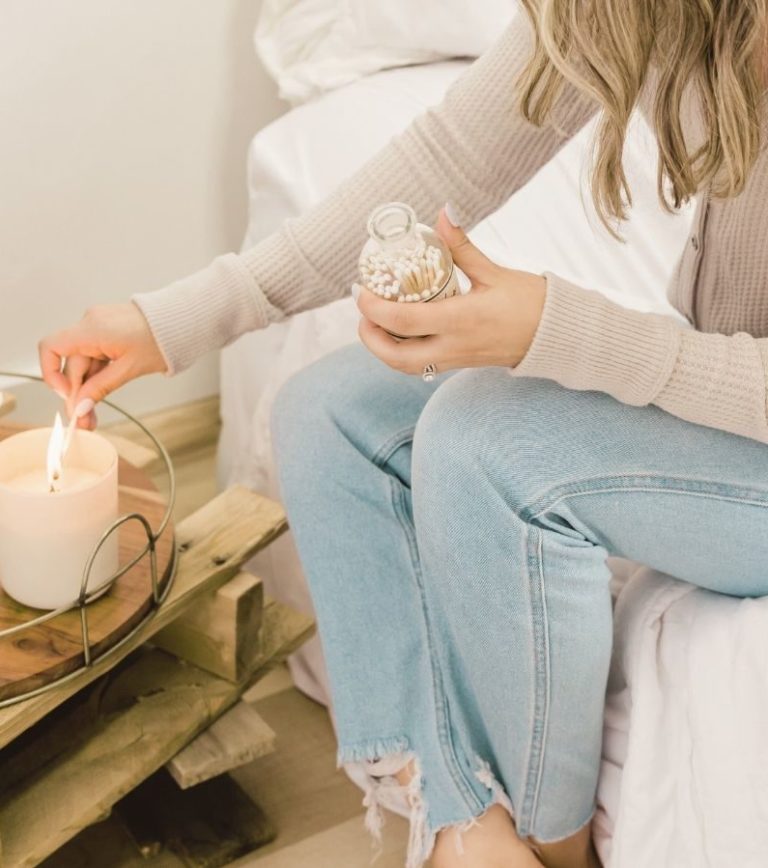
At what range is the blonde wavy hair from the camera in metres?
0.74

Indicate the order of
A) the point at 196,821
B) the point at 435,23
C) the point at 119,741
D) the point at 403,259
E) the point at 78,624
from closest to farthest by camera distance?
the point at 403,259 → the point at 78,624 → the point at 119,741 → the point at 196,821 → the point at 435,23

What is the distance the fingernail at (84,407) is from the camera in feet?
2.88

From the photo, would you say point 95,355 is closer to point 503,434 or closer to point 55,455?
point 55,455

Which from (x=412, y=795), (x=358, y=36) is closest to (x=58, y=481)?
(x=412, y=795)

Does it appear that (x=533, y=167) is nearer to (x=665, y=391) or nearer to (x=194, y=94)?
(x=665, y=391)

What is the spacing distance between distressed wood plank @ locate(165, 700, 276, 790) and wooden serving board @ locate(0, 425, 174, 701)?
16cm

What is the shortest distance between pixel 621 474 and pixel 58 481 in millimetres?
399

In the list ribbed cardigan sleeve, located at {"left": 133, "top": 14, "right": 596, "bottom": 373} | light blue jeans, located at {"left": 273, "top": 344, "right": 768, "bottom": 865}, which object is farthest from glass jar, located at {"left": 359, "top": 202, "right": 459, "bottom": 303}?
ribbed cardigan sleeve, located at {"left": 133, "top": 14, "right": 596, "bottom": 373}

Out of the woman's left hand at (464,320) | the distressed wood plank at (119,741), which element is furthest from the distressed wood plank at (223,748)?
the woman's left hand at (464,320)

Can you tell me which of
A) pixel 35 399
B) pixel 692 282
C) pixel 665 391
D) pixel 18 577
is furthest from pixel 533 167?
pixel 35 399

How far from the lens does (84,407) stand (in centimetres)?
88

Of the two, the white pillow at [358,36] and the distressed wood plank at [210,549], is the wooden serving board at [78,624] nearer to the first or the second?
the distressed wood plank at [210,549]

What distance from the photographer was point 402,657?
92 centimetres

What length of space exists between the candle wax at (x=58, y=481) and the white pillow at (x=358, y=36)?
781mm
